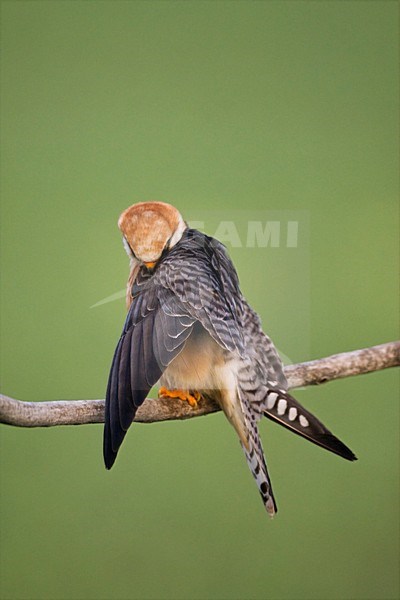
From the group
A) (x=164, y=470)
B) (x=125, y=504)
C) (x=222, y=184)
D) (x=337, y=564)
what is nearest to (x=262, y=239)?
(x=222, y=184)

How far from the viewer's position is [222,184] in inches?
77.0

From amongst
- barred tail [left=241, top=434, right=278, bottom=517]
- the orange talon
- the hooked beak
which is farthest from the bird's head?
barred tail [left=241, top=434, right=278, bottom=517]

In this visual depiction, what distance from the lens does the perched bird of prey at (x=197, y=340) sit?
58.4 inches

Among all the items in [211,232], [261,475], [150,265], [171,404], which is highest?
[211,232]

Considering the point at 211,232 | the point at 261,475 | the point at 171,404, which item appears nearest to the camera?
the point at 261,475

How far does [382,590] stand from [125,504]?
0.82m

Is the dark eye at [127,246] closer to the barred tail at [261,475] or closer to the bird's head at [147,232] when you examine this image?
the bird's head at [147,232]

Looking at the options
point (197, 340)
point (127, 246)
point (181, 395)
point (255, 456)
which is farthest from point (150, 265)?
point (255, 456)

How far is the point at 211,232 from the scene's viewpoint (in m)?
1.83

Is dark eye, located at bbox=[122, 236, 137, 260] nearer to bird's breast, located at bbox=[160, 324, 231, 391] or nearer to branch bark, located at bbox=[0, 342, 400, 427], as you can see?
bird's breast, located at bbox=[160, 324, 231, 391]

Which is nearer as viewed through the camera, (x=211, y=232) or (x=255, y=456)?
(x=255, y=456)

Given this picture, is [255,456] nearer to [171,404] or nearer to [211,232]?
[171,404]

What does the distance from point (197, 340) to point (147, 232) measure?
27 cm

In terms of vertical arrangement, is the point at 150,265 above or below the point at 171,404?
above
